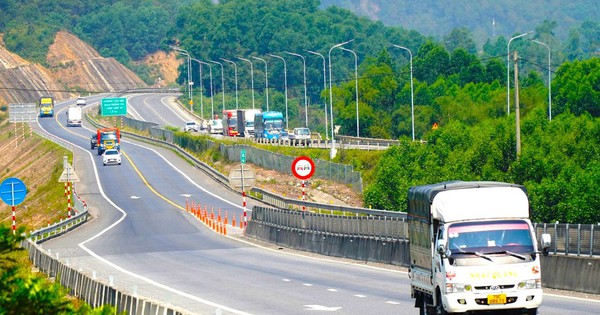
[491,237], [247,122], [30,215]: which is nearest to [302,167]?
[491,237]

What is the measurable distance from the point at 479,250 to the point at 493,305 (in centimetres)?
106

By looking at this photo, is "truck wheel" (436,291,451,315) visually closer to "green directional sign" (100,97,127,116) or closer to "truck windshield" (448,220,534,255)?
"truck windshield" (448,220,534,255)

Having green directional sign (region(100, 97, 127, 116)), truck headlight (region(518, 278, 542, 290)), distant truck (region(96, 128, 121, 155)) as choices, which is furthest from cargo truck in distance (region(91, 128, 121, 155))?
truck headlight (region(518, 278, 542, 290))

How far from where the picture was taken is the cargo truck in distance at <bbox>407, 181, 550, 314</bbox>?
69.2 feet

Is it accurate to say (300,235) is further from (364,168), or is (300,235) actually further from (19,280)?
(364,168)

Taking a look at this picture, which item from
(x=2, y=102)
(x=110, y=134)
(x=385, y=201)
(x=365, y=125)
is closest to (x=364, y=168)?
(x=385, y=201)

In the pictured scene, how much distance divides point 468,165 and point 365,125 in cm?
6474

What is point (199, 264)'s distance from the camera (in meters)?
42.3

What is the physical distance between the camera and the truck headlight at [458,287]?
69.4 ft

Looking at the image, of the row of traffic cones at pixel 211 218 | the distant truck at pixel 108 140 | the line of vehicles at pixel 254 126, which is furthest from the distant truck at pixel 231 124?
the row of traffic cones at pixel 211 218

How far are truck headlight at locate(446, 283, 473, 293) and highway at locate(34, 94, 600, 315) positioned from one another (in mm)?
4165

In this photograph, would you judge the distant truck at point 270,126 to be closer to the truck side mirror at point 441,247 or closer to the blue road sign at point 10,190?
the blue road sign at point 10,190

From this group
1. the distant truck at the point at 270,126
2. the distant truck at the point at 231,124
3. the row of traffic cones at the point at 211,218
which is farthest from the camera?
the distant truck at the point at 231,124

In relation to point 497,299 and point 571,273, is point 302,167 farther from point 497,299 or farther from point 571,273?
point 497,299
